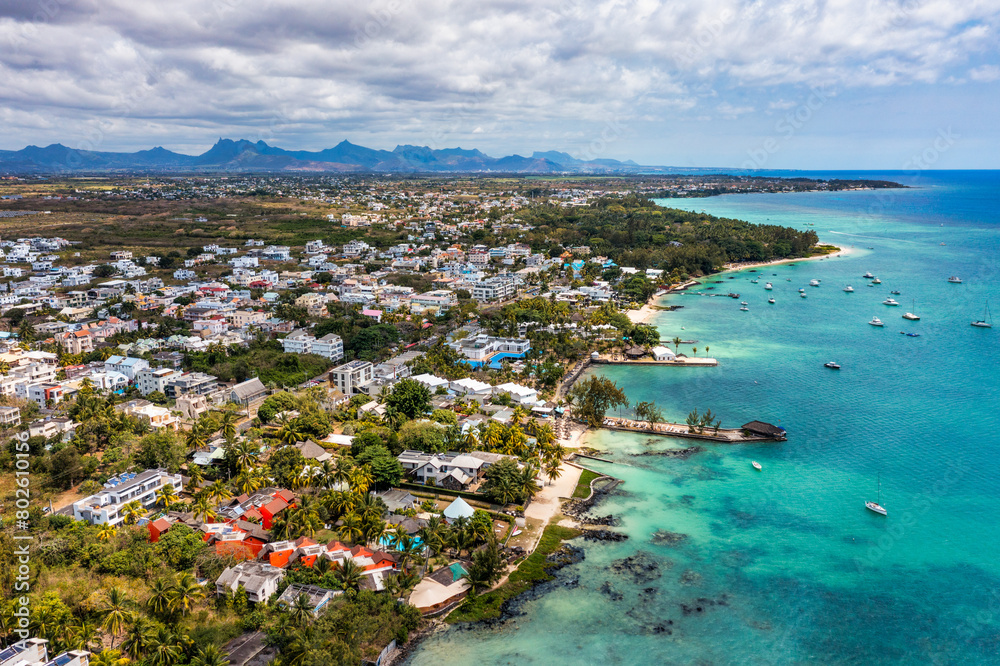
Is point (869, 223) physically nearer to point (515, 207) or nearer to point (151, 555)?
point (515, 207)

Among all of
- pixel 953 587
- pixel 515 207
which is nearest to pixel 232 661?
pixel 953 587

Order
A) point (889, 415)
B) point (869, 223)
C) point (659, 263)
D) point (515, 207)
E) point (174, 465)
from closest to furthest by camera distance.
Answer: point (174, 465) → point (889, 415) → point (659, 263) → point (869, 223) → point (515, 207)

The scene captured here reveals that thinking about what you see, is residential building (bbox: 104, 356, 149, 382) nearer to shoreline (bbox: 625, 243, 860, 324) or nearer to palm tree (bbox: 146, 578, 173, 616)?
palm tree (bbox: 146, 578, 173, 616)

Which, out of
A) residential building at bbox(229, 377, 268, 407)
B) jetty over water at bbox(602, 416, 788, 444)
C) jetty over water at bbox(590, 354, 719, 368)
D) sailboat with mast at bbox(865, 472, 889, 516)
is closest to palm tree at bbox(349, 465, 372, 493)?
residential building at bbox(229, 377, 268, 407)

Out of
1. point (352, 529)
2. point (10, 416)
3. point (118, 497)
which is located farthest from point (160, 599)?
point (10, 416)

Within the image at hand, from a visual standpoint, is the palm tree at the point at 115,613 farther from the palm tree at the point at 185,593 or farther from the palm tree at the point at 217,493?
the palm tree at the point at 217,493

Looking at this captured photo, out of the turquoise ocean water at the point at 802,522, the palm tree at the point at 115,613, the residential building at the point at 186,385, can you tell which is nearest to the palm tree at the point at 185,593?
the palm tree at the point at 115,613
